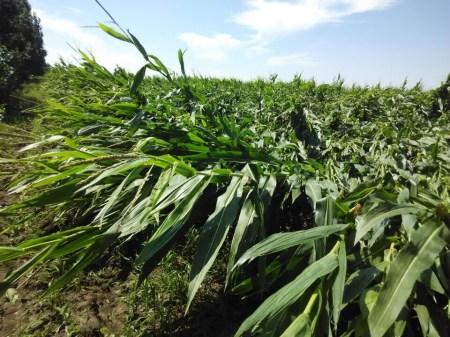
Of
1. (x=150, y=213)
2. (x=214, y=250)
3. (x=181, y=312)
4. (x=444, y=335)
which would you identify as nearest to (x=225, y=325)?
(x=181, y=312)

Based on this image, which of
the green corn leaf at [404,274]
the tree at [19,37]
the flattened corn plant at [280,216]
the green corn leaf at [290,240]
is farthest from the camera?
the tree at [19,37]

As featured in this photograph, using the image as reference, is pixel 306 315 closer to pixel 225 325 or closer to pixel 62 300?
pixel 225 325

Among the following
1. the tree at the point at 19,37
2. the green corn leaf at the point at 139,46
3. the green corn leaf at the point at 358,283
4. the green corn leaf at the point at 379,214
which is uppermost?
the tree at the point at 19,37

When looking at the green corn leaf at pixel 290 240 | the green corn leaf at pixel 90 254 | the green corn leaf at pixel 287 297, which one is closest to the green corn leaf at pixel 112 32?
the green corn leaf at pixel 90 254

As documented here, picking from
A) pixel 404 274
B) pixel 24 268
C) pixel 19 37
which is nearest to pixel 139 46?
pixel 24 268

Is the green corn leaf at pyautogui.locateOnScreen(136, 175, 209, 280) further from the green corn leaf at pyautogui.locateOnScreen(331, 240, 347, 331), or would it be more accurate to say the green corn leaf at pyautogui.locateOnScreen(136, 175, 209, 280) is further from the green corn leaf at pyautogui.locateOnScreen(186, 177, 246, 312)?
the green corn leaf at pyautogui.locateOnScreen(331, 240, 347, 331)

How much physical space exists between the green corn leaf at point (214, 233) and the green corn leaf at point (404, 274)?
54cm

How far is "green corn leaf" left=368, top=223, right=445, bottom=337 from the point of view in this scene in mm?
853

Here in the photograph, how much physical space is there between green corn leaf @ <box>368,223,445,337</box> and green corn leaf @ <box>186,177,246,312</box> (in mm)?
535

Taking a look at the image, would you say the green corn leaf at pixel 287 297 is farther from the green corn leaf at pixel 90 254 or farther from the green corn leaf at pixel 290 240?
the green corn leaf at pixel 90 254

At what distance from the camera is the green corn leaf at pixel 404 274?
85 cm

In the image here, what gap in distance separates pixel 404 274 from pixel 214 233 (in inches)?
Result: 24.8

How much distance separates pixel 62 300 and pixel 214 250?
1508mm

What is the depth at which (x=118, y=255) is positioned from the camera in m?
2.61
